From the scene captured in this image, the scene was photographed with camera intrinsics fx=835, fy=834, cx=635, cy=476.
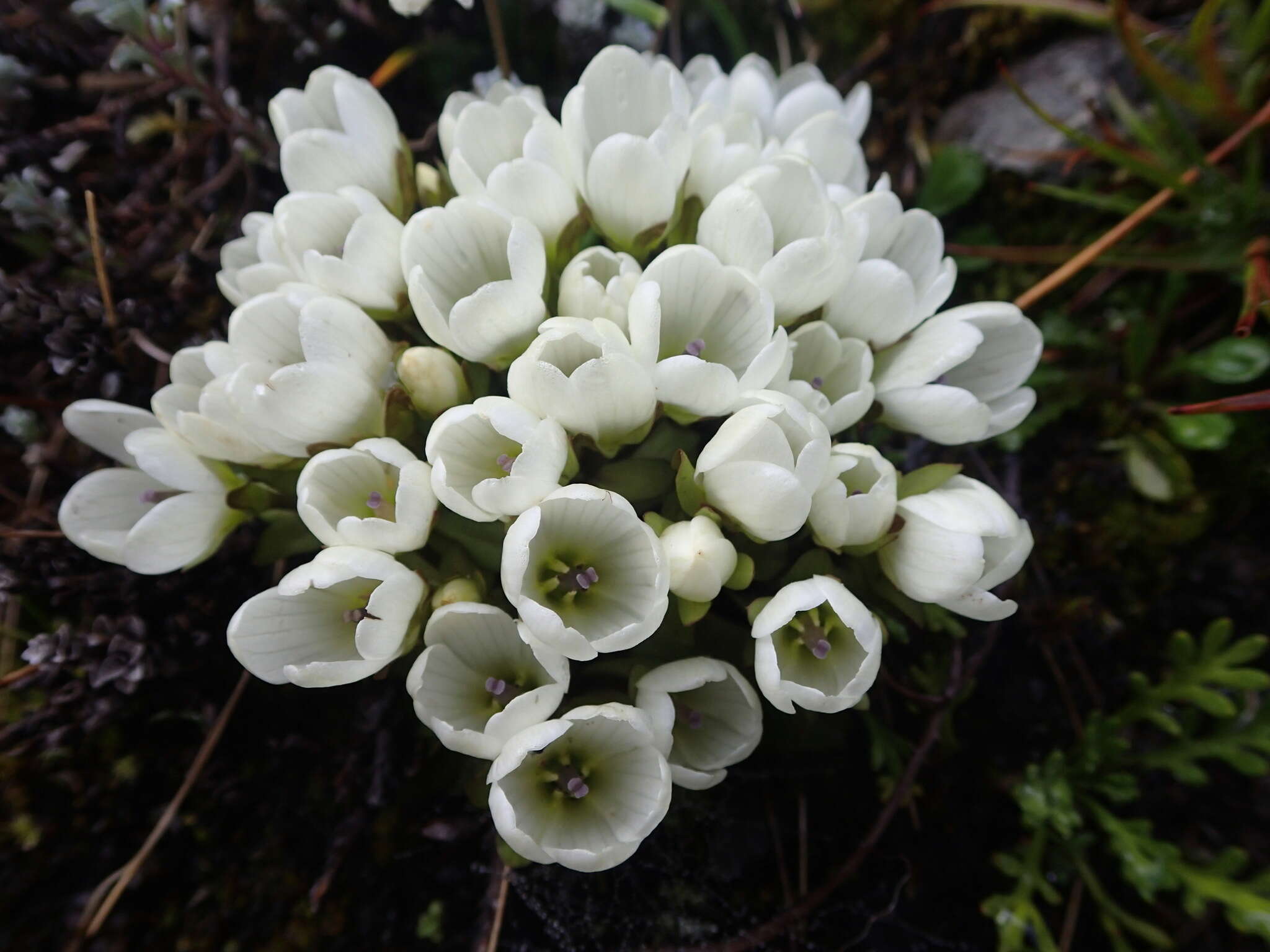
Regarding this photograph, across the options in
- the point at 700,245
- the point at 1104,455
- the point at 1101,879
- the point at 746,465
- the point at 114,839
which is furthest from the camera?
the point at 1104,455

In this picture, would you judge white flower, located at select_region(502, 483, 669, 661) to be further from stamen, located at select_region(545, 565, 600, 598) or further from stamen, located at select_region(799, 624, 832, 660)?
stamen, located at select_region(799, 624, 832, 660)

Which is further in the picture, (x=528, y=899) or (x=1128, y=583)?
(x=1128, y=583)

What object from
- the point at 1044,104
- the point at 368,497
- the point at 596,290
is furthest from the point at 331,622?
the point at 1044,104

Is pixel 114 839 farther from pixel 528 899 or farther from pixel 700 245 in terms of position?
pixel 700 245

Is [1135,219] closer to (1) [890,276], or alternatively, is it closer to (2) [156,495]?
(1) [890,276]

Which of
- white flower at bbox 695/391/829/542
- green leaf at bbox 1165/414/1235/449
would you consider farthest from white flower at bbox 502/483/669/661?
green leaf at bbox 1165/414/1235/449

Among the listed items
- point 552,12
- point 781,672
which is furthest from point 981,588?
point 552,12
